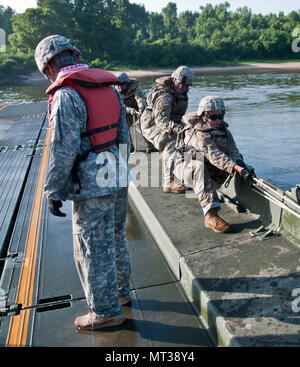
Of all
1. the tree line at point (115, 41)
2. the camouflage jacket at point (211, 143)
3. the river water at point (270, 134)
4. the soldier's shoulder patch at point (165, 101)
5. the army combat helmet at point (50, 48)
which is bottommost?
the river water at point (270, 134)

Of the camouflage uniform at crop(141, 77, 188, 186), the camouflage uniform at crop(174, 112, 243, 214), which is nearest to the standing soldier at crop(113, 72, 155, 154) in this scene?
the camouflage uniform at crop(141, 77, 188, 186)

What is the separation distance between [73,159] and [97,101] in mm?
390

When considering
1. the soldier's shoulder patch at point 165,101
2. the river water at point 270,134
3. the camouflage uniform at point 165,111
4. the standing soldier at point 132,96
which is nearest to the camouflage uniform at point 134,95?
the standing soldier at point 132,96

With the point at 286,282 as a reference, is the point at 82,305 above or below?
below

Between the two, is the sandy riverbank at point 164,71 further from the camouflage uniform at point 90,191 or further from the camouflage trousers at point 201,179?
the camouflage uniform at point 90,191

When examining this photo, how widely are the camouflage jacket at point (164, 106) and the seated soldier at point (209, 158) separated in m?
0.84

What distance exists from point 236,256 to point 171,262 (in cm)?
62

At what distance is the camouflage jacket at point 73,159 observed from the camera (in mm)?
2074

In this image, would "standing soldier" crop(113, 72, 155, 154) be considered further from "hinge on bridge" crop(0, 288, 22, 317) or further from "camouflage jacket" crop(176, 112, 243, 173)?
"hinge on bridge" crop(0, 288, 22, 317)

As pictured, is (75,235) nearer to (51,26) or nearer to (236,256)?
(236,256)

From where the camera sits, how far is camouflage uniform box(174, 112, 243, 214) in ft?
11.9

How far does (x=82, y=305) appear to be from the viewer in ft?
9.49
